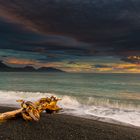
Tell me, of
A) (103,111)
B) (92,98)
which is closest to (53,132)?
(103,111)

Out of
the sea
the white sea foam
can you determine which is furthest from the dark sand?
the white sea foam

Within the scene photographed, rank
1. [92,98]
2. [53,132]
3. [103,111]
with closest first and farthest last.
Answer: [53,132], [103,111], [92,98]

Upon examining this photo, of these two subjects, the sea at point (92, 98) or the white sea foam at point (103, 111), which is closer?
the white sea foam at point (103, 111)

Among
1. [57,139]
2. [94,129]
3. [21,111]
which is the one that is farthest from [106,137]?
[21,111]

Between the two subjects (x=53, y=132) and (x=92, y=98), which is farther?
(x=92, y=98)

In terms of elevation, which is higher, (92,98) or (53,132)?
(92,98)

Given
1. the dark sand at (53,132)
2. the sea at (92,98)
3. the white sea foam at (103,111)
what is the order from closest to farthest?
the dark sand at (53,132)
the white sea foam at (103,111)
the sea at (92,98)

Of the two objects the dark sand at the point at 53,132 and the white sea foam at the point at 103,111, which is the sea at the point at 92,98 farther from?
the dark sand at the point at 53,132

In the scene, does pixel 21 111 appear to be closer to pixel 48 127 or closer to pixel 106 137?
pixel 48 127

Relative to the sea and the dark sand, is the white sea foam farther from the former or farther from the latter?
the dark sand

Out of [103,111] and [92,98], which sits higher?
[92,98]

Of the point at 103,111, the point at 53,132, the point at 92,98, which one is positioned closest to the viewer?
the point at 53,132

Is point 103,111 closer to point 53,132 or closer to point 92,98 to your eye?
point 53,132

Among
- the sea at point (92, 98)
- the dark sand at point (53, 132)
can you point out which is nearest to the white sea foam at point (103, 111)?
the sea at point (92, 98)
